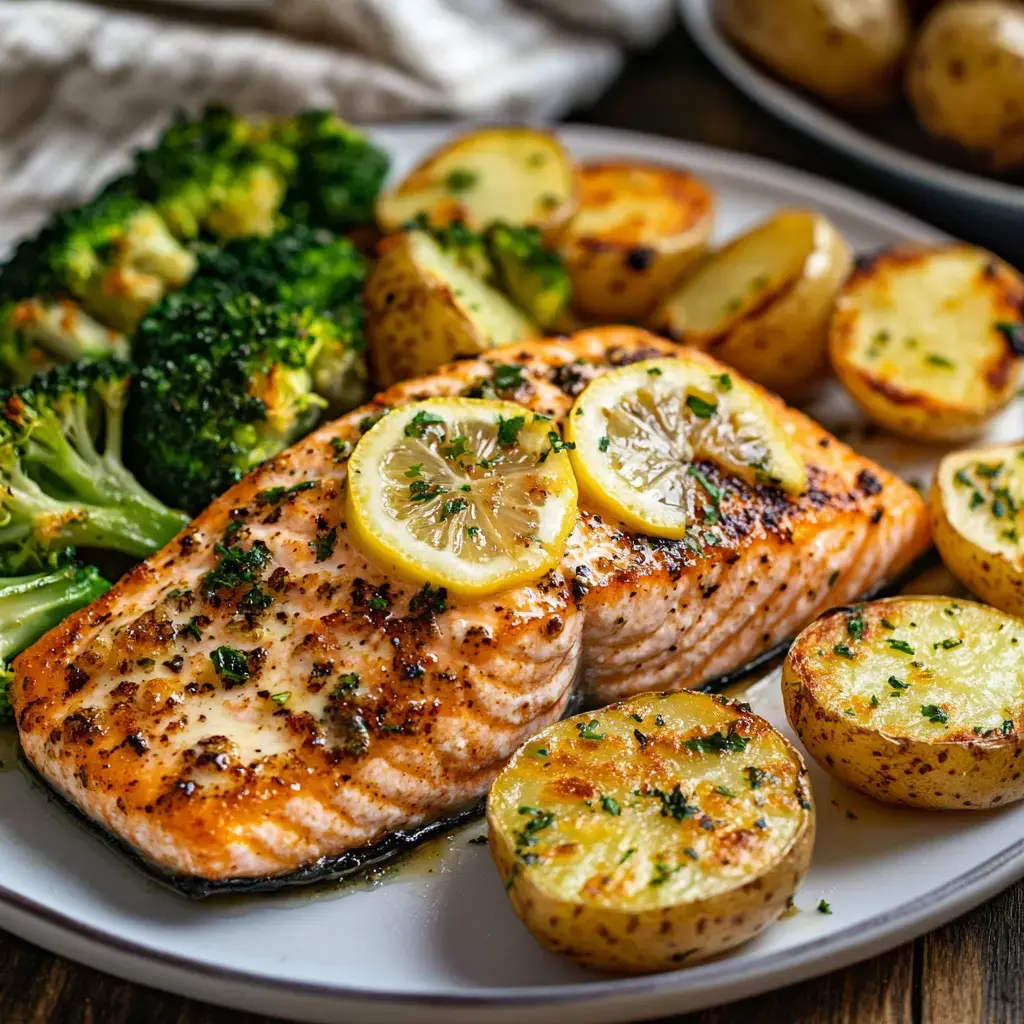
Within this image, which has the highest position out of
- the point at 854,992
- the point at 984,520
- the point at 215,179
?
the point at 215,179

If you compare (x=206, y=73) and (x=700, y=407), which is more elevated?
(x=206, y=73)

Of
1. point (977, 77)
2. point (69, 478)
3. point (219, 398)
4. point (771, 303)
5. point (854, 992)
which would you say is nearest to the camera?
point (854, 992)

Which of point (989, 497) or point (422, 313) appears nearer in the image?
point (989, 497)

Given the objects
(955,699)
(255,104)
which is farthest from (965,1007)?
(255,104)

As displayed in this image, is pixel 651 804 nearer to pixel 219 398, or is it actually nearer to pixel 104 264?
pixel 219 398

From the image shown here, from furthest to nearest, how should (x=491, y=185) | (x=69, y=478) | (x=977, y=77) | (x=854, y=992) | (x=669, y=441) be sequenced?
(x=977, y=77) → (x=491, y=185) → (x=69, y=478) → (x=669, y=441) → (x=854, y=992)

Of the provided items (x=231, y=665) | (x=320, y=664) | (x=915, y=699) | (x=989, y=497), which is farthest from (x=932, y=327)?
(x=231, y=665)

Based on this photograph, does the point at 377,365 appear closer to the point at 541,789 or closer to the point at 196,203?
the point at 196,203
